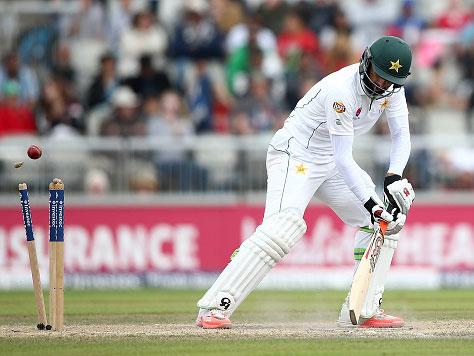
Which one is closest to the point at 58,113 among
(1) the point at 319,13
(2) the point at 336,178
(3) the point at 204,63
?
(3) the point at 204,63

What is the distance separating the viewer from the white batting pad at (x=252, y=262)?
7.64m

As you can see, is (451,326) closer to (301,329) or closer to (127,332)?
(301,329)

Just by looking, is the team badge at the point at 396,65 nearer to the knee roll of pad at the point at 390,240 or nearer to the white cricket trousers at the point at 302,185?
the white cricket trousers at the point at 302,185

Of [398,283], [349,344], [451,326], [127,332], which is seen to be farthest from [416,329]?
[398,283]

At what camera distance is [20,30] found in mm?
15836

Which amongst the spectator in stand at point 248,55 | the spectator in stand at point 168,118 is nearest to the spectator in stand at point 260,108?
the spectator in stand at point 248,55

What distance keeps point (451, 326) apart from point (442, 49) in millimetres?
8539

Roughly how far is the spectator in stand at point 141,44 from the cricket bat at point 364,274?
310 inches

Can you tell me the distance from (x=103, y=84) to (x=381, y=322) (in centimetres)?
780

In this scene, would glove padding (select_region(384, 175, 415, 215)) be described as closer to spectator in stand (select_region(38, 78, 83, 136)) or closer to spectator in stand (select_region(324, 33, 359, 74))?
spectator in stand (select_region(38, 78, 83, 136))

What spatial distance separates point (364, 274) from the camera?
25.4ft

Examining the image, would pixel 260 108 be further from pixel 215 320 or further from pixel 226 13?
pixel 215 320

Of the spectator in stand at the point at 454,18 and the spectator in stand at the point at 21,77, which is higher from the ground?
the spectator in stand at the point at 454,18

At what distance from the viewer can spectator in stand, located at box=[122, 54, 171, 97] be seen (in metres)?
14.9
